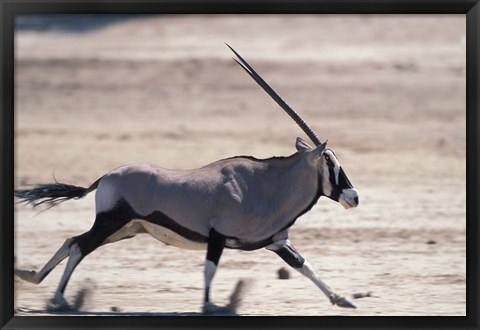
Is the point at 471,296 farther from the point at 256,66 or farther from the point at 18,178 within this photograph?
the point at 256,66

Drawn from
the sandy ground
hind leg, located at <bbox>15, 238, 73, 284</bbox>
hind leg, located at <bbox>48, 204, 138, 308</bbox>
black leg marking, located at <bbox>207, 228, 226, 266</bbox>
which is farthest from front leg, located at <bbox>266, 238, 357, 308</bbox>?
hind leg, located at <bbox>15, 238, 73, 284</bbox>

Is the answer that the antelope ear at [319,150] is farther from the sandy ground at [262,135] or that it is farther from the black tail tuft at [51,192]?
the black tail tuft at [51,192]

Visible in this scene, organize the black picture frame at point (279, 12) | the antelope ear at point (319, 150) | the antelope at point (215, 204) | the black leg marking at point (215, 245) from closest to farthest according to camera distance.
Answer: the black picture frame at point (279, 12) → the black leg marking at point (215, 245) → the antelope at point (215, 204) → the antelope ear at point (319, 150)

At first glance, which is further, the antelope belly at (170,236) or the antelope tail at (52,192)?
the antelope tail at (52,192)

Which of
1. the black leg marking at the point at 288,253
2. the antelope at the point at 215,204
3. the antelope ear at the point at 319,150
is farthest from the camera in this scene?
the black leg marking at the point at 288,253

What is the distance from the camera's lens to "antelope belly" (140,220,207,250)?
7.85 metres

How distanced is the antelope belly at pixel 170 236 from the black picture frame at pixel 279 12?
1.13 meters

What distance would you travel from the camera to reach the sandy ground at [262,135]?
9398mm

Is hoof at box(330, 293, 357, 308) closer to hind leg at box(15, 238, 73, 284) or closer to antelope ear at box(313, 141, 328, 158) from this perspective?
antelope ear at box(313, 141, 328, 158)

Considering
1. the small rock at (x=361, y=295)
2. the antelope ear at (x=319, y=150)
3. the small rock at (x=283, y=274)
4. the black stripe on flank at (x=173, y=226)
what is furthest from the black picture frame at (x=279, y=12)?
the small rock at (x=283, y=274)

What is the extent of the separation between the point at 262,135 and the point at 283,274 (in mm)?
9715

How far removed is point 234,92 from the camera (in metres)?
23.1

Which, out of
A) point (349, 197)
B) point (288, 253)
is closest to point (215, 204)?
point (288, 253)

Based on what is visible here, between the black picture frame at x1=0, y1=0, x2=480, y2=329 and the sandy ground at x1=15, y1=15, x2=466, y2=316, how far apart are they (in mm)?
1435
